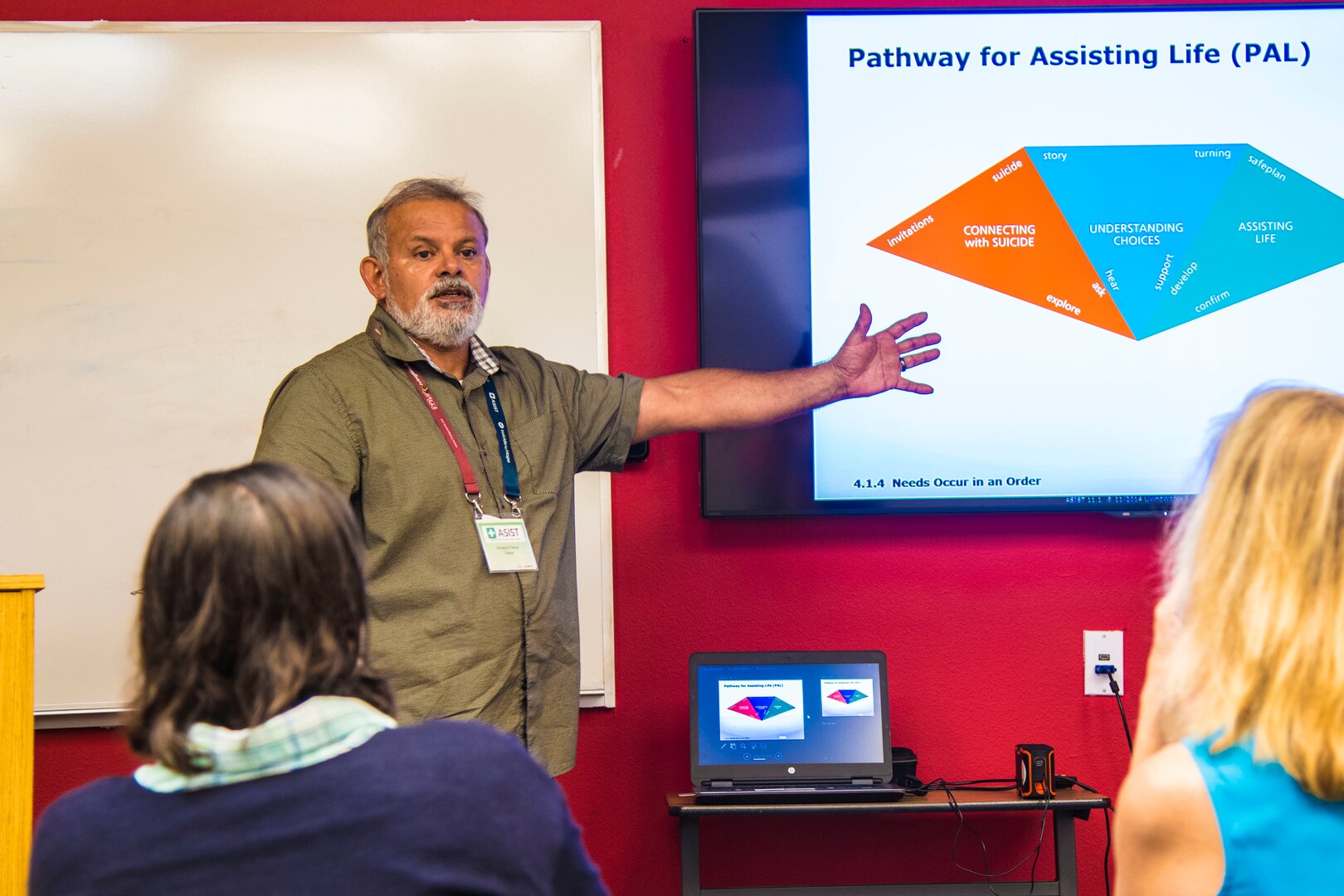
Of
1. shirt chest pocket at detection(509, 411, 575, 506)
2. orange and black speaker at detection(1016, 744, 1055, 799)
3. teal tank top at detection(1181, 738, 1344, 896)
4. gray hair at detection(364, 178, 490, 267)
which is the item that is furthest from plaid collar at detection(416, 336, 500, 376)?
teal tank top at detection(1181, 738, 1344, 896)

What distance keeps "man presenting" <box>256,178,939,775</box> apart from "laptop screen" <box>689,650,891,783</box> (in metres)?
0.48

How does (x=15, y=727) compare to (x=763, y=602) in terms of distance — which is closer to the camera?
(x=15, y=727)

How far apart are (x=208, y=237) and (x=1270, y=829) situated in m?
2.66

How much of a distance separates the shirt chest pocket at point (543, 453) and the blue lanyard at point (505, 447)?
0.02 m

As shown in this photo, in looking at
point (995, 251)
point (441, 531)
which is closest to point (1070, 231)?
point (995, 251)

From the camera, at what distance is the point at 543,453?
242 centimetres

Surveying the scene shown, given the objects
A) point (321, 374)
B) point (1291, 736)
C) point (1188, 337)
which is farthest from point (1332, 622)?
point (1188, 337)

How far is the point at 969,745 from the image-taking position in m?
3.07

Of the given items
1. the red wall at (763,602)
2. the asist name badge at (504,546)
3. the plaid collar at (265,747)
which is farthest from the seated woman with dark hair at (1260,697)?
the red wall at (763,602)

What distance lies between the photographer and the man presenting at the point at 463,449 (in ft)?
7.38

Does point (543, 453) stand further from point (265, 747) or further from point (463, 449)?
point (265, 747)

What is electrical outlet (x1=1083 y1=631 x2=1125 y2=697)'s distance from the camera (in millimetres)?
3068

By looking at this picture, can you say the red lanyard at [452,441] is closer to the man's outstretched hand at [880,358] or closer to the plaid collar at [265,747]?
the man's outstretched hand at [880,358]

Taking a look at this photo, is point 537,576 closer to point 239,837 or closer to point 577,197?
point 577,197
